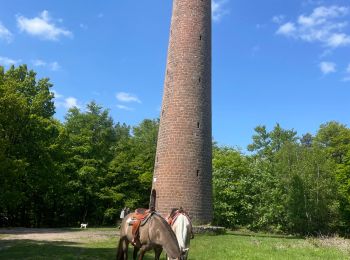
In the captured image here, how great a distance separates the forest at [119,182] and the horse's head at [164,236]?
22222 mm

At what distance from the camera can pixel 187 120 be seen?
24922 mm

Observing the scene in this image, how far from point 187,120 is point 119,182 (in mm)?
20094

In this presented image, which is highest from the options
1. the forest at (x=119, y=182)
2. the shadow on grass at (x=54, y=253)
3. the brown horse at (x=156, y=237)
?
the forest at (x=119, y=182)

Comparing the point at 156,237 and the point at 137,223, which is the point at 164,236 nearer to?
the point at 156,237

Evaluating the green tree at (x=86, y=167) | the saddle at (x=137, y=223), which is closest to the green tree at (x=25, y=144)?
the green tree at (x=86, y=167)

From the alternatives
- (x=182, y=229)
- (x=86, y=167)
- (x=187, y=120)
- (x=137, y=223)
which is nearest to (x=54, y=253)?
(x=137, y=223)

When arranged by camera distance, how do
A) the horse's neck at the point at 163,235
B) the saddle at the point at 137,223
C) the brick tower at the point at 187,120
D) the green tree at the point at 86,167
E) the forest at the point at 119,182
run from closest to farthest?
the horse's neck at the point at 163,235 → the saddle at the point at 137,223 → the brick tower at the point at 187,120 → the forest at the point at 119,182 → the green tree at the point at 86,167

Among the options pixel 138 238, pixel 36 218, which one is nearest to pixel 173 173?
pixel 138 238

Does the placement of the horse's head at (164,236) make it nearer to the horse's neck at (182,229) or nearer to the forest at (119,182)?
the horse's neck at (182,229)

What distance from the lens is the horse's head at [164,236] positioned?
28.9 ft

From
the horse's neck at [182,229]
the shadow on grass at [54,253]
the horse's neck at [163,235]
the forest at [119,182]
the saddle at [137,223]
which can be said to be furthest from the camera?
the forest at [119,182]

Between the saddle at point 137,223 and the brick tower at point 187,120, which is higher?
the brick tower at point 187,120

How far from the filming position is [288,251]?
1611cm

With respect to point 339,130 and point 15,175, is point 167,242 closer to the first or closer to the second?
point 15,175
